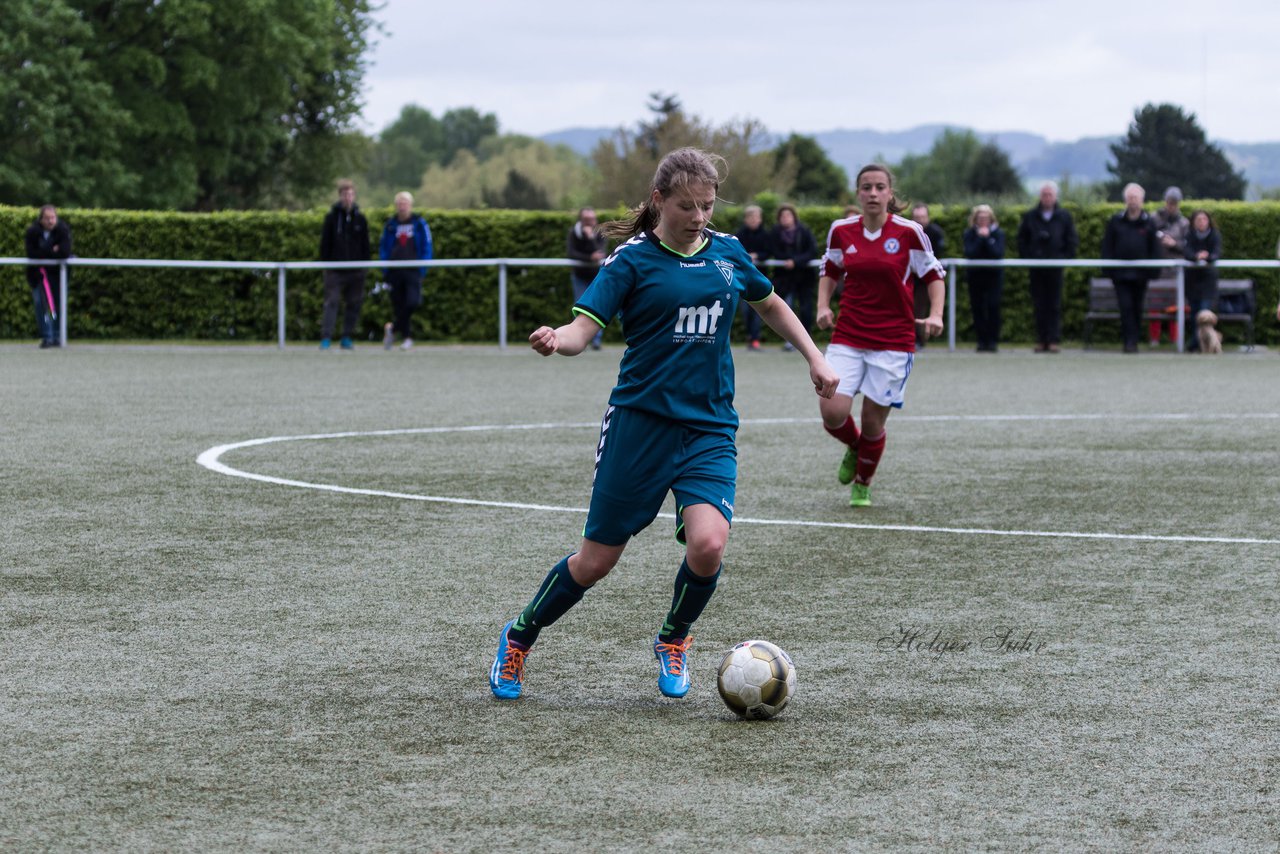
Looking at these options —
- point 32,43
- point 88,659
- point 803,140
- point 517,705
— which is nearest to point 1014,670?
point 517,705

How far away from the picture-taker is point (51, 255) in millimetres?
24016

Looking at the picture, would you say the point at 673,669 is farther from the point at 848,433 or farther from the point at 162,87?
the point at 162,87

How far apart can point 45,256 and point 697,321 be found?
20.4 meters

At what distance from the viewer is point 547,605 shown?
5.46 meters

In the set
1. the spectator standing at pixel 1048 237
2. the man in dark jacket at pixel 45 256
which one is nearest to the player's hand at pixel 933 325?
the spectator standing at pixel 1048 237

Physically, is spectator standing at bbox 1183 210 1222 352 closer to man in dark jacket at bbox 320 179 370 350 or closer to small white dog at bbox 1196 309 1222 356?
small white dog at bbox 1196 309 1222 356

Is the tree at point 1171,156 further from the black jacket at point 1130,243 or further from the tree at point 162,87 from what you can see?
the black jacket at point 1130,243

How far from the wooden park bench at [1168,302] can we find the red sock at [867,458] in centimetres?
1526

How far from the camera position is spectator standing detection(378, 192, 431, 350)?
23.6 m

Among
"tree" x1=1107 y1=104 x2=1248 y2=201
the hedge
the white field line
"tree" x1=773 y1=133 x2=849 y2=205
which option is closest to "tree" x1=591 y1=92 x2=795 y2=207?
"tree" x1=773 y1=133 x2=849 y2=205

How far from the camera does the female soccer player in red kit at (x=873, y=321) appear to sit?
383 inches

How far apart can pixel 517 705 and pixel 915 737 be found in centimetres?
116

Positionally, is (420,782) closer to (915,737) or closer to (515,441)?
(915,737)

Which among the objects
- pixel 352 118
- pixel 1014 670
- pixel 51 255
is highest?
pixel 352 118
